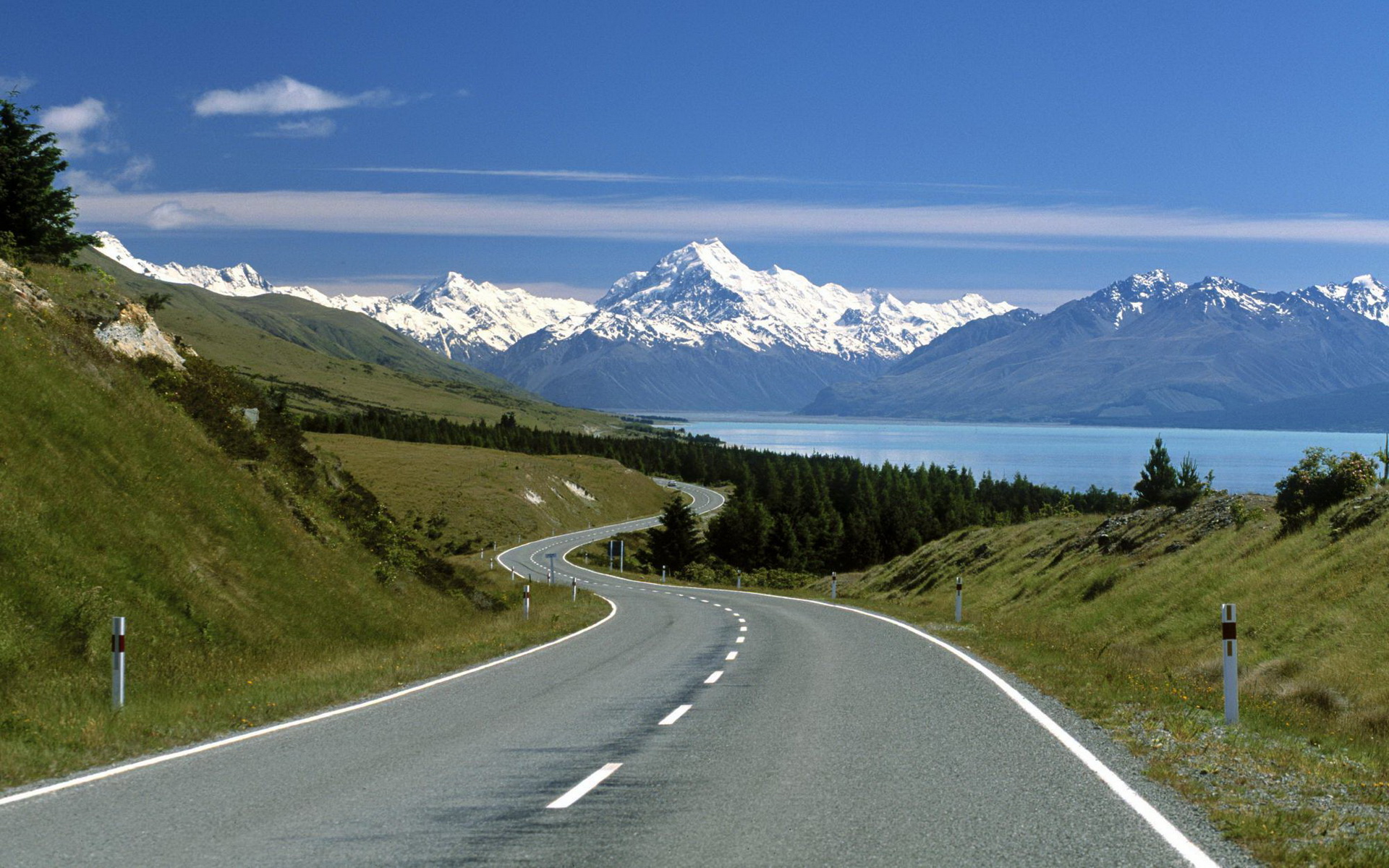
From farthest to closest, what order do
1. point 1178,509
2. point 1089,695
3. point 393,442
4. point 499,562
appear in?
point 393,442 → point 499,562 → point 1178,509 → point 1089,695

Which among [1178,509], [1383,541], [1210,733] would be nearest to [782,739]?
[1210,733]

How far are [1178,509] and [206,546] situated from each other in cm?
2800

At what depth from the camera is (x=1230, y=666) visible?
38.6 feet

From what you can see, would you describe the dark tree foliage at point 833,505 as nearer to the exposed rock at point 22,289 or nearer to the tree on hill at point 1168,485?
the tree on hill at point 1168,485

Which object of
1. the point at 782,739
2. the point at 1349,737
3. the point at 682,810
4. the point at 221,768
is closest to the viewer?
the point at 682,810

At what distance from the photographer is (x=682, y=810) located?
7.43m

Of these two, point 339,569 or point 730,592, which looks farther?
point 730,592

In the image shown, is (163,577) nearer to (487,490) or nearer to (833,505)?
(487,490)

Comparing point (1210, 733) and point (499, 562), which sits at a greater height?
point (1210, 733)

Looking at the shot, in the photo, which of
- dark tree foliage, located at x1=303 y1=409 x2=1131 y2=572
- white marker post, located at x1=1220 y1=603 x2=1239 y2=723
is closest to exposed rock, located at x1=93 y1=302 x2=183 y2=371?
white marker post, located at x1=1220 y1=603 x2=1239 y2=723

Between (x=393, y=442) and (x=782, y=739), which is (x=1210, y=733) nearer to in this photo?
(x=782, y=739)

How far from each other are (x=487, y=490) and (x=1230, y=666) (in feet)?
356

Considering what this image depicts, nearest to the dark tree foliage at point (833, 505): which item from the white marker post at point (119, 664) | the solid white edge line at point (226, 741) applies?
the solid white edge line at point (226, 741)

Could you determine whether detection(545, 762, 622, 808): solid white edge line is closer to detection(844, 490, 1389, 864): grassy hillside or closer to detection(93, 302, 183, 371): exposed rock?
detection(844, 490, 1389, 864): grassy hillside
